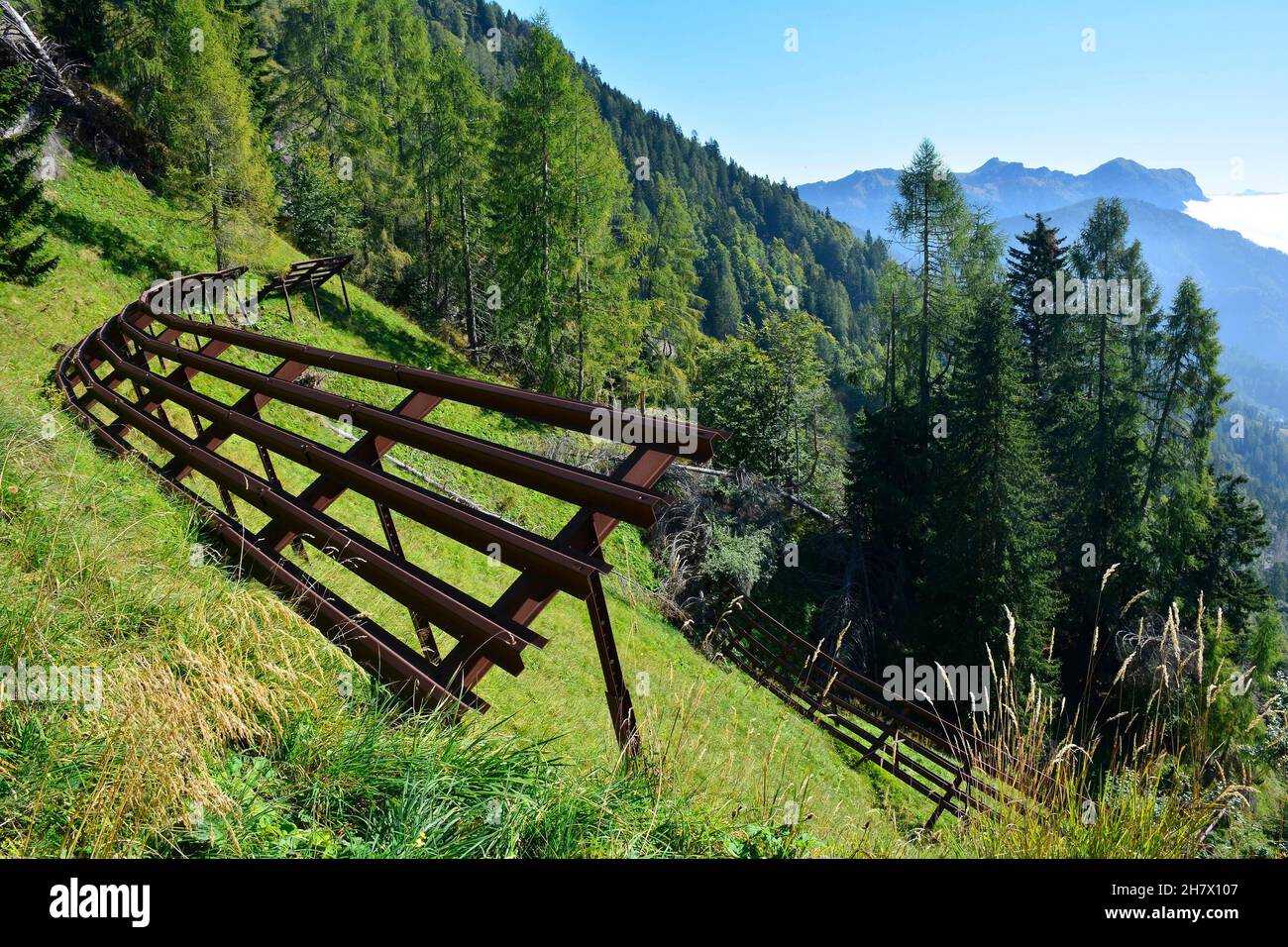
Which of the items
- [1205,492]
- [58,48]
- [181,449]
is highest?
[58,48]

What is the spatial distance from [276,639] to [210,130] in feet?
77.2

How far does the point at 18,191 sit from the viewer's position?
1365 cm

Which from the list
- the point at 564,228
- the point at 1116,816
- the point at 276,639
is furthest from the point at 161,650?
the point at 564,228

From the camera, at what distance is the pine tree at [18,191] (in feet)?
41.1
